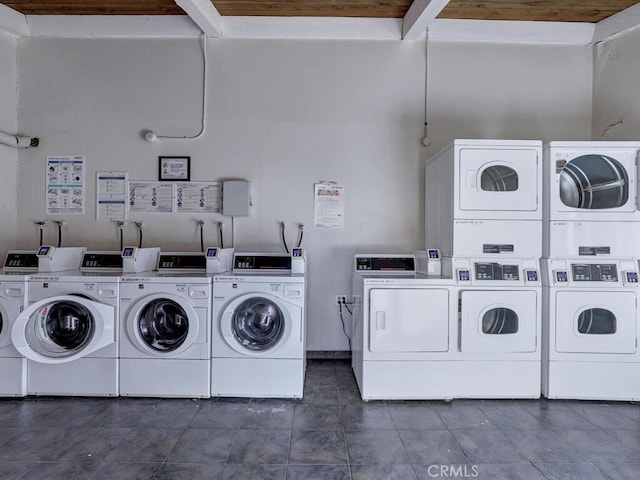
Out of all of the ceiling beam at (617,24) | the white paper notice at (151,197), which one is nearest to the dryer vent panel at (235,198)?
the white paper notice at (151,197)

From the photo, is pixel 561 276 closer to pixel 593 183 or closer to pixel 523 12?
pixel 593 183

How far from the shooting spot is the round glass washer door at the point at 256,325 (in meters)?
2.49

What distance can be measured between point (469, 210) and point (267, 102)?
2.15 metres

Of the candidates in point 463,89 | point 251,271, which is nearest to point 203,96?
point 251,271

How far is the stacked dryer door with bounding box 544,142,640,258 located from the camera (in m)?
2.55

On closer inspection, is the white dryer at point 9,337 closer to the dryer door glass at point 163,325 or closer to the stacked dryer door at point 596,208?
the dryer door glass at point 163,325

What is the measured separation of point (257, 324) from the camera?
2664 mm

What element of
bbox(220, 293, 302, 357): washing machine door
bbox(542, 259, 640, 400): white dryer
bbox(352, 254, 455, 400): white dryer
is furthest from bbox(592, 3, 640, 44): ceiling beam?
bbox(220, 293, 302, 357): washing machine door

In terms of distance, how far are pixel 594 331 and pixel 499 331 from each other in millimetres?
720

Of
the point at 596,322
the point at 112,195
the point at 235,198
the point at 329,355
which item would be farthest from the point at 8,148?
the point at 596,322

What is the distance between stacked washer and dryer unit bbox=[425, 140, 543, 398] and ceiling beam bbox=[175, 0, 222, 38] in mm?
2436

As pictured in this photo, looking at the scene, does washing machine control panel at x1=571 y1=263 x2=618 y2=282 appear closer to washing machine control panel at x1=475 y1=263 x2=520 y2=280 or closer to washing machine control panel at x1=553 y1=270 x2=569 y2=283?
washing machine control panel at x1=553 y1=270 x2=569 y2=283

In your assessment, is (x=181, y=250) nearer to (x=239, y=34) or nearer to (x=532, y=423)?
(x=239, y=34)

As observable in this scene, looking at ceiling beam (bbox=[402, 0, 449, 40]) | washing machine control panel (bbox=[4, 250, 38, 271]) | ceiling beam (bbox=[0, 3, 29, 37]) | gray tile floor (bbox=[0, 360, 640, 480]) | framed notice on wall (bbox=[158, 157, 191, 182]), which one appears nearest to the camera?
gray tile floor (bbox=[0, 360, 640, 480])
